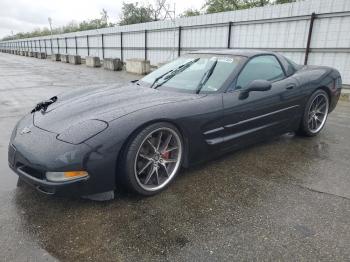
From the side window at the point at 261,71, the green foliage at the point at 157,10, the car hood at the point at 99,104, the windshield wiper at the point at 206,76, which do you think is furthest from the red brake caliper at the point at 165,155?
the green foliage at the point at 157,10

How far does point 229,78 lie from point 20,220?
2378 millimetres

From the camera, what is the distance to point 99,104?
2.74 meters

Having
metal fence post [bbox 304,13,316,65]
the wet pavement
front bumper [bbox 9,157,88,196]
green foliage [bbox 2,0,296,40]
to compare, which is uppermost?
green foliage [bbox 2,0,296,40]

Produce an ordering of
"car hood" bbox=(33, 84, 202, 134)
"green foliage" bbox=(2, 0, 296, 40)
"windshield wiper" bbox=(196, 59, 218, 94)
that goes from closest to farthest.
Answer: "car hood" bbox=(33, 84, 202, 134)
"windshield wiper" bbox=(196, 59, 218, 94)
"green foliage" bbox=(2, 0, 296, 40)

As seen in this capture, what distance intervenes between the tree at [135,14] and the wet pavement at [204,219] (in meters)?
50.8

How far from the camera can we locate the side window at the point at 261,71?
128 inches

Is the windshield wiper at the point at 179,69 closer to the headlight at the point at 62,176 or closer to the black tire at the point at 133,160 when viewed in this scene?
the black tire at the point at 133,160

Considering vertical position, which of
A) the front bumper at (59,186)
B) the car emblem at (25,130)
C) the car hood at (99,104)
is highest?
the car hood at (99,104)

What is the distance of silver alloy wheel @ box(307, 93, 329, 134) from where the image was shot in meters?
4.16

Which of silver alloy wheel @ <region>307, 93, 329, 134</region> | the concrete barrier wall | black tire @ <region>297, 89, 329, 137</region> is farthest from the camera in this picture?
the concrete barrier wall

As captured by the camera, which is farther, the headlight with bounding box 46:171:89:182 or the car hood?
the car hood

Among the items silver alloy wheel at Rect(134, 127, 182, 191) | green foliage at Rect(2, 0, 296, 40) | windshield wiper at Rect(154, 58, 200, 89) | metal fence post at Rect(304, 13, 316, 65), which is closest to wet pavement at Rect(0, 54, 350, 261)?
silver alloy wheel at Rect(134, 127, 182, 191)

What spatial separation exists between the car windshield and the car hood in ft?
0.61

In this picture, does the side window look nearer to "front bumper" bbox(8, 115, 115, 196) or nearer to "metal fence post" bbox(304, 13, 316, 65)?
"front bumper" bbox(8, 115, 115, 196)
